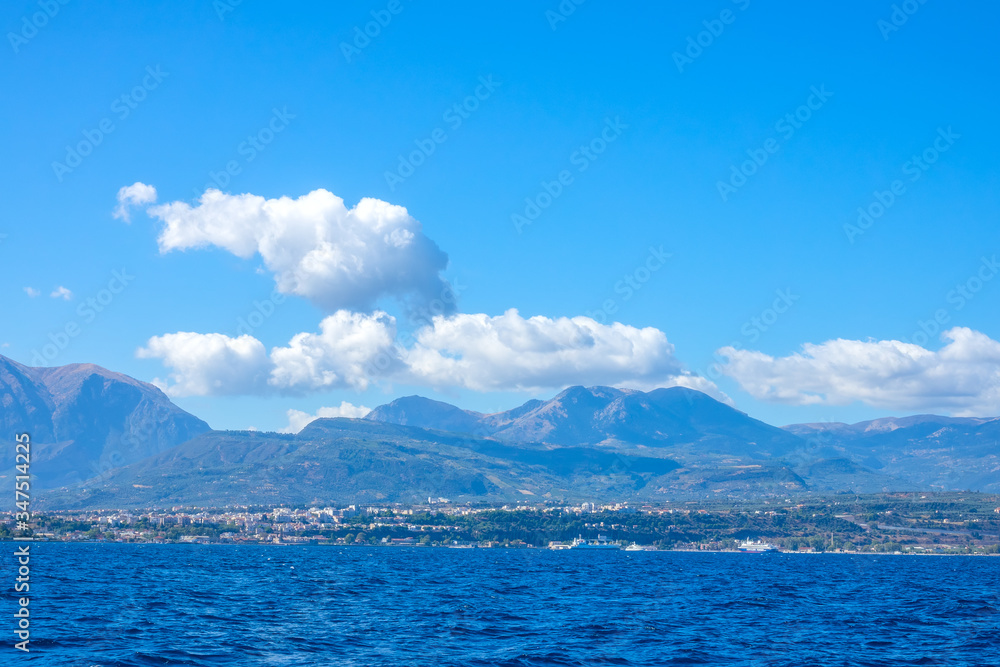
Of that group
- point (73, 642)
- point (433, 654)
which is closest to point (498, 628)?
point (433, 654)

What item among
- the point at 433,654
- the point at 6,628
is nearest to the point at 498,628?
the point at 433,654

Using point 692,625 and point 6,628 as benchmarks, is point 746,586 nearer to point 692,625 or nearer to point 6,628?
point 692,625

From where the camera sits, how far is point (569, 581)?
14475cm

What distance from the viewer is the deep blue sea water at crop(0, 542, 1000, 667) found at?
61.1 meters

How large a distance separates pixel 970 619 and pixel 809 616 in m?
16.9

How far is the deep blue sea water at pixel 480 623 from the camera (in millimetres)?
61125

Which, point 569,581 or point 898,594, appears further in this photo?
point 569,581

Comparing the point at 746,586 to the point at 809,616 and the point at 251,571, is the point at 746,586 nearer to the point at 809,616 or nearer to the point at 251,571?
the point at 809,616

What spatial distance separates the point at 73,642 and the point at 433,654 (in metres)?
26.6

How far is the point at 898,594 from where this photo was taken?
419 ft

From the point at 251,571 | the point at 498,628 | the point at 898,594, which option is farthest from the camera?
the point at 251,571

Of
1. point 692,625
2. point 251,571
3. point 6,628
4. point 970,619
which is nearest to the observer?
point 6,628

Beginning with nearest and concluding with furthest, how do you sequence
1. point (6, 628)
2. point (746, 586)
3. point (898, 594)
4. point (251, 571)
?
point (6, 628) → point (898, 594) → point (746, 586) → point (251, 571)

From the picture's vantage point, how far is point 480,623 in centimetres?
7981
